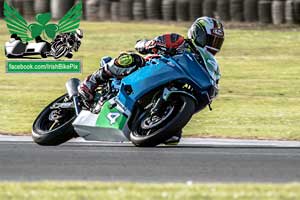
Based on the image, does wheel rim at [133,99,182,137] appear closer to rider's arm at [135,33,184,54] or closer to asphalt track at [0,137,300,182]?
asphalt track at [0,137,300,182]

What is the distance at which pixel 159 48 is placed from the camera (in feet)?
35.0

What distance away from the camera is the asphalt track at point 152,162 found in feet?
27.7

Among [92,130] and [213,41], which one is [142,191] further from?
[213,41]

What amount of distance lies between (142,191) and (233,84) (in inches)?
481

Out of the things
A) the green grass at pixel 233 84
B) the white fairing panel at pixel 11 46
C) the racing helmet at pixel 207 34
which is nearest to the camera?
the racing helmet at pixel 207 34

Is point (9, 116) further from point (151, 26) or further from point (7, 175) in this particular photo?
point (151, 26)

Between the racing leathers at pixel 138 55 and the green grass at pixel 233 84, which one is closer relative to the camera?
the racing leathers at pixel 138 55

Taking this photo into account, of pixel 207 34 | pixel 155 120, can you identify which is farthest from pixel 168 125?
pixel 207 34

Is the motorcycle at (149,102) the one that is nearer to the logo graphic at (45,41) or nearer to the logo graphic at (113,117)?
the logo graphic at (113,117)

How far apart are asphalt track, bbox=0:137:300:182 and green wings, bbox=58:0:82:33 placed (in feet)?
32.2

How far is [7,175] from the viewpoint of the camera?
851 centimetres

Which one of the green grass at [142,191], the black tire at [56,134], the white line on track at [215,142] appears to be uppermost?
the green grass at [142,191]

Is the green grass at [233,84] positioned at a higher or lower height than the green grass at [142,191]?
lower

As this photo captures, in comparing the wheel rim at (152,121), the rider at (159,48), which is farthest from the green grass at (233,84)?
the wheel rim at (152,121)
